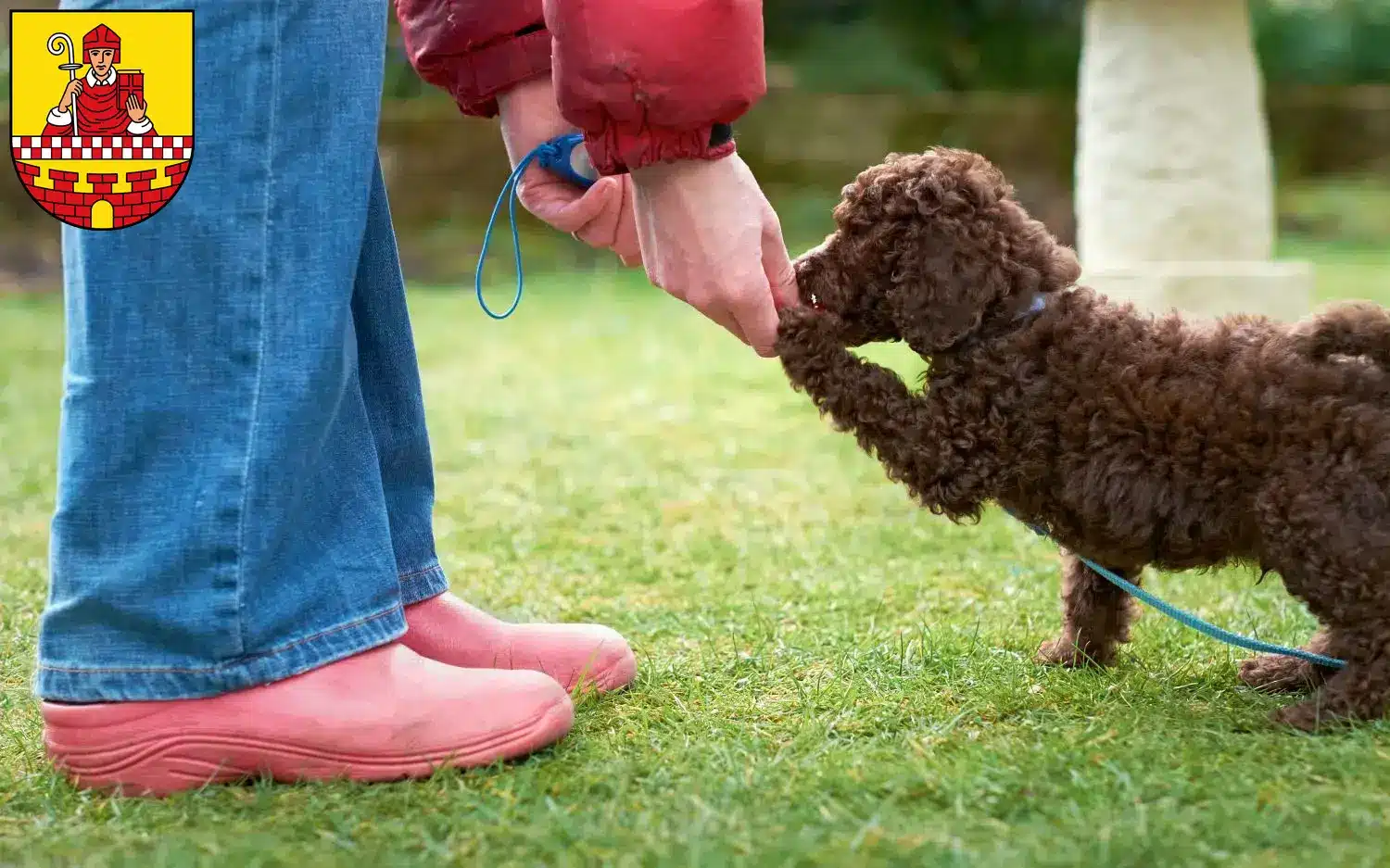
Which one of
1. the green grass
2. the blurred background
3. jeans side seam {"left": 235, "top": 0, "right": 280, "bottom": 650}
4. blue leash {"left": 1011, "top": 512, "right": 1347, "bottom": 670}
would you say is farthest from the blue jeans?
the blurred background

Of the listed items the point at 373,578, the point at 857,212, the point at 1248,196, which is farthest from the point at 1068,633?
the point at 1248,196

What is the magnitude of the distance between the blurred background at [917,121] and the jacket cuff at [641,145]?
7045 millimetres

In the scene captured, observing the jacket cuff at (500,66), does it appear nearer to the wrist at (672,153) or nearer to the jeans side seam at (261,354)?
the wrist at (672,153)

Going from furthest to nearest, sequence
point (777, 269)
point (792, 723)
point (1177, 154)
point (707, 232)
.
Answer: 1. point (1177, 154)
2. point (777, 269)
3. point (792, 723)
4. point (707, 232)

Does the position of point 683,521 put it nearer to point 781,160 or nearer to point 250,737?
point 250,737

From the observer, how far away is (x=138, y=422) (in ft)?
6.46

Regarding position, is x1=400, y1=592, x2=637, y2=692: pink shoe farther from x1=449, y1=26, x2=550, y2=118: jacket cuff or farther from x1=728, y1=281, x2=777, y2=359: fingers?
x1=449, y1=26, x2=550, y2=118: jacket cuff

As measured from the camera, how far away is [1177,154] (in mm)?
5535

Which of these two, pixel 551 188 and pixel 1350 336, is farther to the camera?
pixel 551 188

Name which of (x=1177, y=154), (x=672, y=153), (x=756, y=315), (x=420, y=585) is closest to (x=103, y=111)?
(x=420, y=585)

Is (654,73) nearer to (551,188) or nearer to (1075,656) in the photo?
(551,188)

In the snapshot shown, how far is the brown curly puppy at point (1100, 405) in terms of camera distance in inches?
86.7

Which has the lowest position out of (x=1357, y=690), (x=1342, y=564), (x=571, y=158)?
(x=1357, y=690)

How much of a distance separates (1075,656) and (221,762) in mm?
1493
